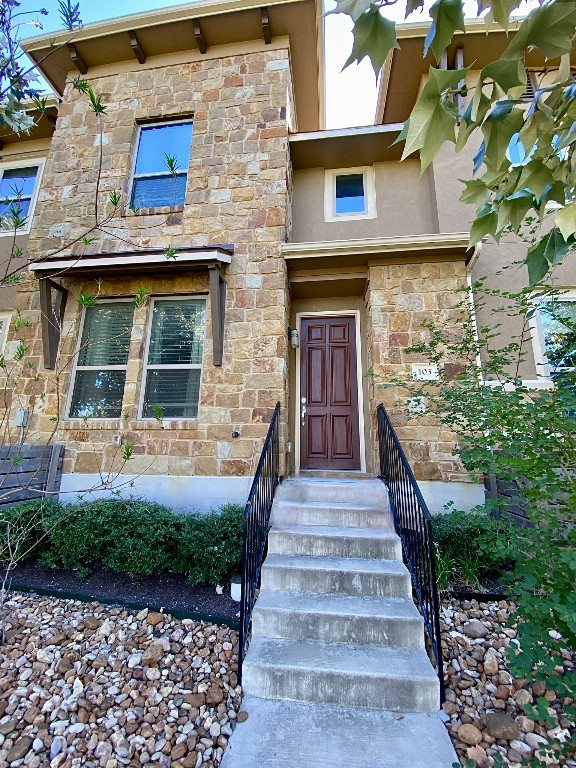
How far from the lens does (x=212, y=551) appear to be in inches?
121

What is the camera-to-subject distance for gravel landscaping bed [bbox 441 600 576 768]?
5.88ft

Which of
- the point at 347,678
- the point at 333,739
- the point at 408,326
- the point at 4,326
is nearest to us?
the point at 333,739

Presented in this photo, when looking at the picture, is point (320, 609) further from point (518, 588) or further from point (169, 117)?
point (169, 117)

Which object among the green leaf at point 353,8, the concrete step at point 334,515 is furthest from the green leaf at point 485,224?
the concrete step at point 334,515

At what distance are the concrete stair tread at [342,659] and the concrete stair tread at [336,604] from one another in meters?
0.18

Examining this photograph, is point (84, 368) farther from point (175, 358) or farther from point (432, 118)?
point (432, 118)

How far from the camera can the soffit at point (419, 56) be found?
5.08 metres

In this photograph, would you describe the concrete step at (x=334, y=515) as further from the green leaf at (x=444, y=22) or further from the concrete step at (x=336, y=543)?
the green leaf at (x=444, y=22)

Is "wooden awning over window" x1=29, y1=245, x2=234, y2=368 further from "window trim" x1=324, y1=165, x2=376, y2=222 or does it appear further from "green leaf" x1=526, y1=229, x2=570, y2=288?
"green leaf" x1=526, y1=229, x2=570, y2=288

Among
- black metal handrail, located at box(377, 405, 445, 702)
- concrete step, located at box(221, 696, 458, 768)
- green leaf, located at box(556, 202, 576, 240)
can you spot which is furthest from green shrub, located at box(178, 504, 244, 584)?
green leaf, located at box(556, 202, 576, 240)

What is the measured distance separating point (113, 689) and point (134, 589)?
941mm

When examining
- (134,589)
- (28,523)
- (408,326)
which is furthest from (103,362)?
(408,326)

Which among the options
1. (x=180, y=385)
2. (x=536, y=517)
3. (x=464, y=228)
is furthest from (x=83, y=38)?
(x=536, y=517)

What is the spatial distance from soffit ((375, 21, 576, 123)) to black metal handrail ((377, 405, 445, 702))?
545 centimetres
